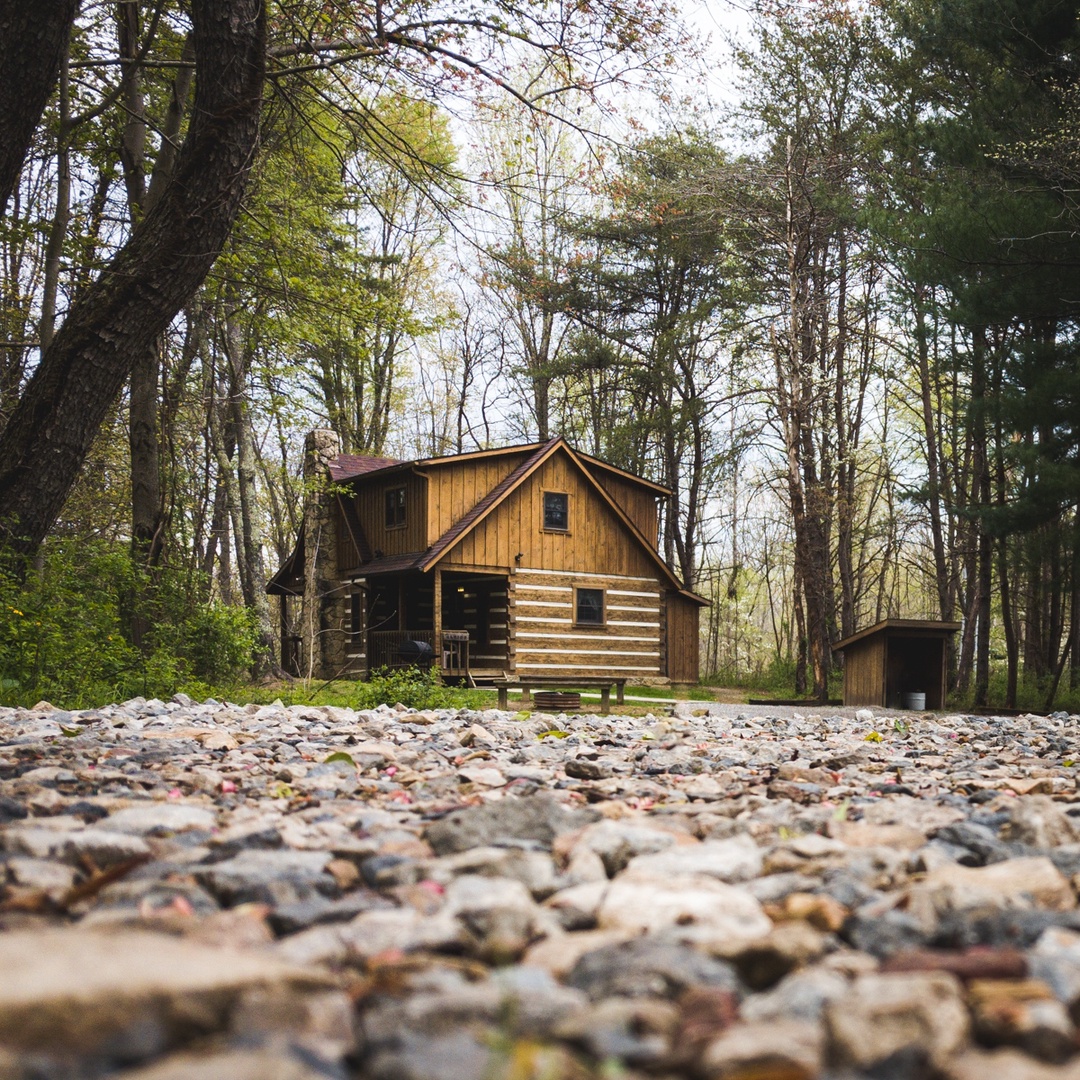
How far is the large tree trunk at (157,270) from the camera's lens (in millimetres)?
5562

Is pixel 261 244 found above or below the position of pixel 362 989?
above

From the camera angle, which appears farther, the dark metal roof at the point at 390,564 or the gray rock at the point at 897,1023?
the dark metal roof at the point at 390,564

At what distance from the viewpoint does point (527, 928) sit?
184 centimetres

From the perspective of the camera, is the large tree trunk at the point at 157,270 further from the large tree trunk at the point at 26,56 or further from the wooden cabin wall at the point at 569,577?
the wooden cabin wall at the point at 569,577

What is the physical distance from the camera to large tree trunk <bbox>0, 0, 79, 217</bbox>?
502 centimetres

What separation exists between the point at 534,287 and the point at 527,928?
697cm

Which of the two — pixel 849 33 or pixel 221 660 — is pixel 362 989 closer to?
pixel 221 660

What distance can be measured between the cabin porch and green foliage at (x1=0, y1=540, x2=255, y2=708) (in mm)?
7678

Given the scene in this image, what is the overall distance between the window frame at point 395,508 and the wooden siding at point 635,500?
5254 mm

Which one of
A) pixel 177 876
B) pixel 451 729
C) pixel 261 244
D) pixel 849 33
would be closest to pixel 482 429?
pixel 849 33

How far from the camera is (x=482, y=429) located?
33.3m

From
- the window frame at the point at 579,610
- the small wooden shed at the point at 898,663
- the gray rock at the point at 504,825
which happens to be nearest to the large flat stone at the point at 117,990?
the gray rock at the point at 504,825

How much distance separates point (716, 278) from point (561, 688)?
57.1 feet

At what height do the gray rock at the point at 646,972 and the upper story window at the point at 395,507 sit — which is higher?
the upper story window at the point at 395,507
